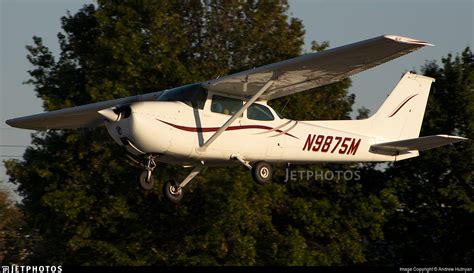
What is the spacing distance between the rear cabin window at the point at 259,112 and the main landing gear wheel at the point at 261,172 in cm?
74

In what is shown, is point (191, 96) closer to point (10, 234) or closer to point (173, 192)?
point (173, 192)

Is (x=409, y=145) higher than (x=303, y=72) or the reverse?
the reverse

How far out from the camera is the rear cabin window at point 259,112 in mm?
15711

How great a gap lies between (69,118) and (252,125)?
3.94 m

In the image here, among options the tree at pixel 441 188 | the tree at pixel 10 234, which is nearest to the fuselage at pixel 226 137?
the tree at pixel 441 188

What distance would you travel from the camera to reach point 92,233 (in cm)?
2145

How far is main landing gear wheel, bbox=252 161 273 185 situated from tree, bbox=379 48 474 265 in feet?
28.4

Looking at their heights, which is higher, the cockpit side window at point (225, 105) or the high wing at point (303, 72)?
the high wing at point (303, 72)

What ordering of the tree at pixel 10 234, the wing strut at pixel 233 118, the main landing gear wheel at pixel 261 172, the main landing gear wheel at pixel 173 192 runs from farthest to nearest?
the tree at pixel 10 234 < the main landing gear wheel at pixel 173 192 < the main landing gear wheel at pixel 261 172 < the wing strut at pixel 233 118

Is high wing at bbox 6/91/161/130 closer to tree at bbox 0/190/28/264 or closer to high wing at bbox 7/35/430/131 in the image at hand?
high wing at bbox 7/35/430/131

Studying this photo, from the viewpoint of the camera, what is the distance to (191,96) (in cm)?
1516

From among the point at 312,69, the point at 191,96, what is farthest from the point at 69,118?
the point at 312,69

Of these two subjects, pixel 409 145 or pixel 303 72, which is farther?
pixel 409 145

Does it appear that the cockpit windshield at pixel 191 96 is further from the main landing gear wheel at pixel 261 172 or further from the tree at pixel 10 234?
the tree at pixel 10 234
